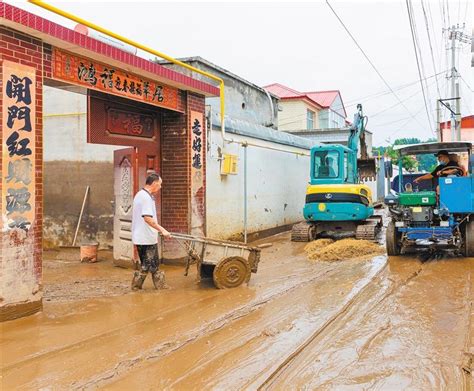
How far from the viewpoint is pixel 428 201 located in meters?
9.92

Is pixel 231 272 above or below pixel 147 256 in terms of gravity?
below

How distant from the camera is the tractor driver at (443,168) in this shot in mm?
10170

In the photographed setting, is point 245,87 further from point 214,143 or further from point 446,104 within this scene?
point 446,104

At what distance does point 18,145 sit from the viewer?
5711 millimetres

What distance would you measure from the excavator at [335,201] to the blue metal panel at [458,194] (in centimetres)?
325

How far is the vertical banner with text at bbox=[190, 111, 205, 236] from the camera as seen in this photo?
9508 millimetres

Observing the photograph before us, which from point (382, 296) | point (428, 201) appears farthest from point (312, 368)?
point (428, 201)

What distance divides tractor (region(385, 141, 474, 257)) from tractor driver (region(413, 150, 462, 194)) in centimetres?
2

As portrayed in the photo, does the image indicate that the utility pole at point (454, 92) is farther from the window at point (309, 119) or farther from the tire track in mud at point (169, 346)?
the tire track in mud at point (169, 346)

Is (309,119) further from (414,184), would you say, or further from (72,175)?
(72,175)


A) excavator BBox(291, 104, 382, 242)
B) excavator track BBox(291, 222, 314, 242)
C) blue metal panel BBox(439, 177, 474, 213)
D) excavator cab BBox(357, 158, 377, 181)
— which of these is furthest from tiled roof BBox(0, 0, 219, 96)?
excavator cab BBox(357, 158, 377, 181)

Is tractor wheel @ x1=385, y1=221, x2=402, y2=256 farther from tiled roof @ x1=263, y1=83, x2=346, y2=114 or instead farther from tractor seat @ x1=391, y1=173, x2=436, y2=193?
tiled roof @ x1=263, y1=83, x2=346, y2=114

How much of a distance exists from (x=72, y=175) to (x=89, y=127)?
154 inches

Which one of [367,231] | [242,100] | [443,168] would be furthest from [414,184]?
[242,100]
